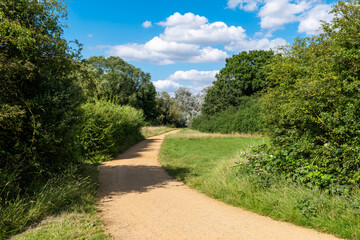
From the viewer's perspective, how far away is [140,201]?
6.39 meters

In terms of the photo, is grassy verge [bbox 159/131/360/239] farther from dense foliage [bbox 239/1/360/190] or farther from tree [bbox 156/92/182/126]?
tree [bbox 156/92/182/126]

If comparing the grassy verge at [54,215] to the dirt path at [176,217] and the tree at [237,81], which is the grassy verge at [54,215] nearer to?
the dirt path at [176,217]

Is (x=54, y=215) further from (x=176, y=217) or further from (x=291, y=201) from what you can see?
(x=291, y=201)

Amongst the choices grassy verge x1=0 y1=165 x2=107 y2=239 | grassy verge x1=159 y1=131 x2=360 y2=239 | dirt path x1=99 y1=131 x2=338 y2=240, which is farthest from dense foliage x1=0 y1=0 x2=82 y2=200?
grassy verge x1=159 y1=131 x2=360 y2=239

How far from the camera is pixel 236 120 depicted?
105ft

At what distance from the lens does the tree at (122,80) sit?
4141 centimetres

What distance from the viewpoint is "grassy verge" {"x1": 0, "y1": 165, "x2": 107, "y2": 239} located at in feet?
13.6

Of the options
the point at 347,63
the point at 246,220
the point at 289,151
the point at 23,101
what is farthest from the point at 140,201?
the point at 347,63

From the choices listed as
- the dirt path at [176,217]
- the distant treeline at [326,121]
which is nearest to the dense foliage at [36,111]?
the dirt path at [176,217]

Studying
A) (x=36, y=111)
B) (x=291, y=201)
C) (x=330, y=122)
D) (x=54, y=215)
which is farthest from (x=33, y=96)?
(x=330, y=122)

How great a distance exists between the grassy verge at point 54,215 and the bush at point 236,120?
23.2m

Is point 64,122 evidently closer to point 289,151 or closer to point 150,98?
point 289,151

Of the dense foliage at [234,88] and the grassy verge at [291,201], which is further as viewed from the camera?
the dense foliage at [234,88]

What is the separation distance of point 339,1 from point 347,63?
2.06 metres
